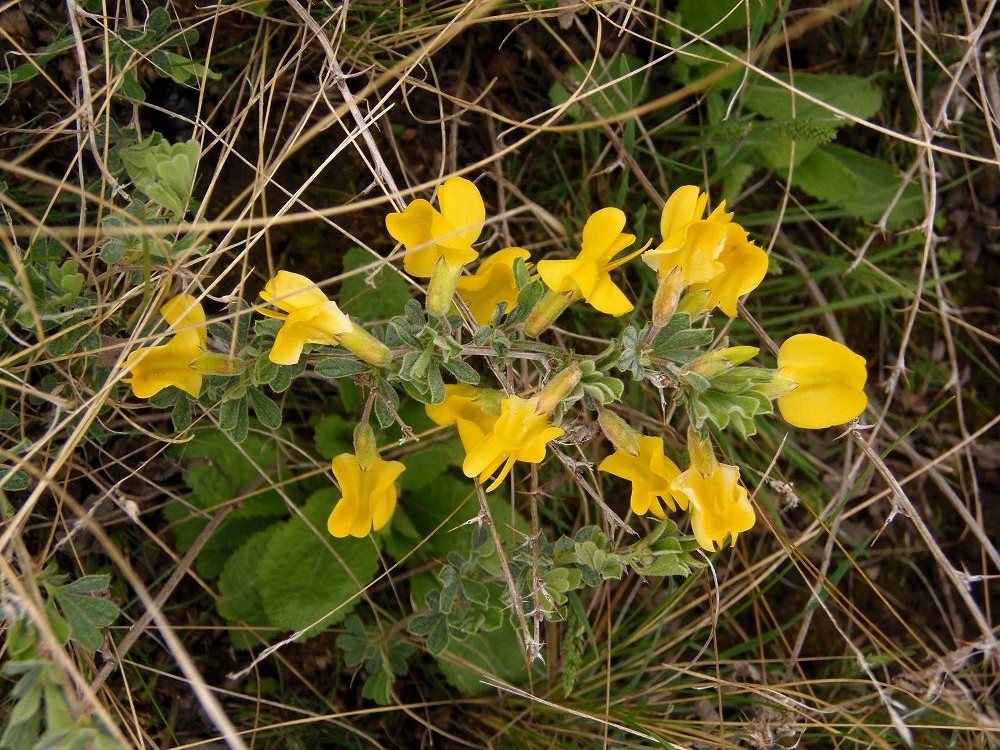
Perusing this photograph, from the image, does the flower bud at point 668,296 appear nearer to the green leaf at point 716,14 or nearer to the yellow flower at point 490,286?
the yellow flower at point 490,286

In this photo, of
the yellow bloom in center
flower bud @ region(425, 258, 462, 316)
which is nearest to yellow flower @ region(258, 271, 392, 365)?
the yellow bloom in center

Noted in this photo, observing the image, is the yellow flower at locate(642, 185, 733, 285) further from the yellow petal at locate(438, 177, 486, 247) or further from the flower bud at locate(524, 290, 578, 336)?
the yellow petal at locate(438, 177, 486, 247)

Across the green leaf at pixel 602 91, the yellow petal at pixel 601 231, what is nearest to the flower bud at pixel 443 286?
the yellow petal at pixel 601 231

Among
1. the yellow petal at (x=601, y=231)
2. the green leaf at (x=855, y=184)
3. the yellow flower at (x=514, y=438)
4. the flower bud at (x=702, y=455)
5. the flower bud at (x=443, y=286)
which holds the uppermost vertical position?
the yellow petal at (x=601, y=231)

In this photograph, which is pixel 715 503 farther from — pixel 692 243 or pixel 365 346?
pixel 365 346

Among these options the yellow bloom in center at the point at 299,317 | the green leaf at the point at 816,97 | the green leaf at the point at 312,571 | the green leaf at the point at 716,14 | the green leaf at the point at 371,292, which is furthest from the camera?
the green leaf at the point at 816,97

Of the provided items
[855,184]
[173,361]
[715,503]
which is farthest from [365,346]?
[855,184]

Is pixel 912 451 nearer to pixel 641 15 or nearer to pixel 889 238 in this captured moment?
pixel 889 238
